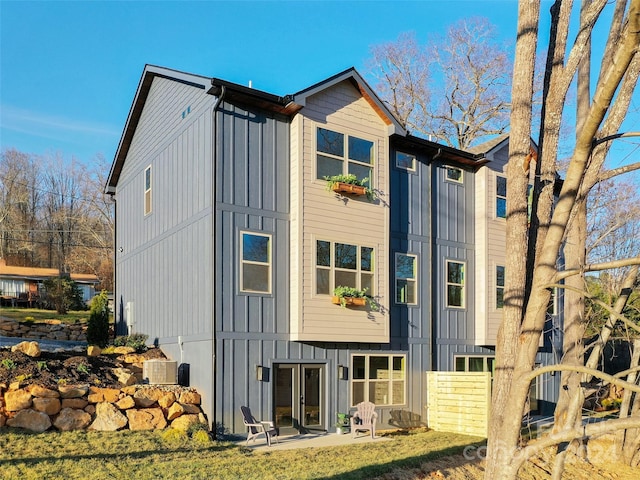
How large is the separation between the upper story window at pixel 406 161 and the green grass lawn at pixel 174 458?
23.7 feet

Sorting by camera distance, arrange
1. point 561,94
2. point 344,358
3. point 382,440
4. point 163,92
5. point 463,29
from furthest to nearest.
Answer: point 463,29
point 163,92
point 344,358
point 382,440
point 561,94

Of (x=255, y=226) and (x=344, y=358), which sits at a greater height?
(x=255, y=226)

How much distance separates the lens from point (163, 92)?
52.5 ft

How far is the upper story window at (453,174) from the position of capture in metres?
17.2

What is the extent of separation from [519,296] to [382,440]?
7.22 meters

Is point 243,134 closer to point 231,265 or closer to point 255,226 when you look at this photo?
point 255,226

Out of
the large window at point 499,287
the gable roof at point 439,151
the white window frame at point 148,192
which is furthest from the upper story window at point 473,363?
the white window frame at point 148,192

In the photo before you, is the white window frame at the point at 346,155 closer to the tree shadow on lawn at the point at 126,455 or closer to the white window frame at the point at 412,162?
the white window frame at the point at 412,162

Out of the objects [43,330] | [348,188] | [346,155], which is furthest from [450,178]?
[43,330]

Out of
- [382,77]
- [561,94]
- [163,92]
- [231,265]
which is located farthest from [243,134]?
[382,77]

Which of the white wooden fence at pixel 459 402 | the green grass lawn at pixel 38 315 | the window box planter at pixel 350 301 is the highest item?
the window box planter at pixel 350 301

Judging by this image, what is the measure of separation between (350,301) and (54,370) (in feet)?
20.2

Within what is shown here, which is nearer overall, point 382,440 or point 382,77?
point 382,440

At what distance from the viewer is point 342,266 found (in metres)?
14.1
